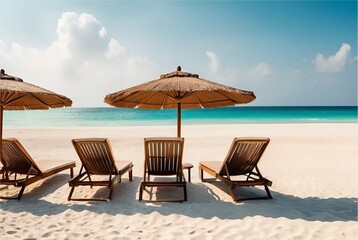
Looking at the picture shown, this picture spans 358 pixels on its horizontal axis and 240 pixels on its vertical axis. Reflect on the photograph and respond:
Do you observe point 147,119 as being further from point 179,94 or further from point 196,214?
point 196,214

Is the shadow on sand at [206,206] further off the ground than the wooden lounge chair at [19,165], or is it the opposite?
the wooden lounge chair at [19,165]

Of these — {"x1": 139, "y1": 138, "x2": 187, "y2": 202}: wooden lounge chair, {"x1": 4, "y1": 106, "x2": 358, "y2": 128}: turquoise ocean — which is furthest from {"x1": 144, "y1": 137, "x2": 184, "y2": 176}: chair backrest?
{"x1": 4, "y1": 106, "x2": 358, "y2": 128}: turquoise ocean

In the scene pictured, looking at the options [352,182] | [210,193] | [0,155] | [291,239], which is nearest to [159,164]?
[210,193]

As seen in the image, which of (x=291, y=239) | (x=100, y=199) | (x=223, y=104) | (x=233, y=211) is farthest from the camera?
(x=223, y=104)

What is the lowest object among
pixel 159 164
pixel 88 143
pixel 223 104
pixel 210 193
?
pixel 210 193

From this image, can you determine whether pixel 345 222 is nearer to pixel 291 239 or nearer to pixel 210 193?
pixel 291 239

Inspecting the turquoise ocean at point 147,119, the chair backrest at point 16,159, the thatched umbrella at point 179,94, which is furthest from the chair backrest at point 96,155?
the turquoise ocean at point 147,119

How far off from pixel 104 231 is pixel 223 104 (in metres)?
4.24

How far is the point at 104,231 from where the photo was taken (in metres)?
3.28

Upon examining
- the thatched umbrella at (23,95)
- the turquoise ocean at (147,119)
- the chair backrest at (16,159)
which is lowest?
the turquoise ocean at (147,119)

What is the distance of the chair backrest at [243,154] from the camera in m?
4.54

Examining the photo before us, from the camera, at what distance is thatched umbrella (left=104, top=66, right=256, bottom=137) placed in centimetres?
452

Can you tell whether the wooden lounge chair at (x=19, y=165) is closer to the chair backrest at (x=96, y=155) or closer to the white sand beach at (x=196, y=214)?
the white sand beach at (x=196, y=214)

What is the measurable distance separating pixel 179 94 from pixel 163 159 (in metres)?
1.73
